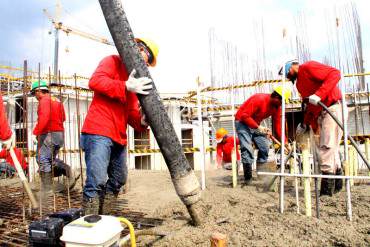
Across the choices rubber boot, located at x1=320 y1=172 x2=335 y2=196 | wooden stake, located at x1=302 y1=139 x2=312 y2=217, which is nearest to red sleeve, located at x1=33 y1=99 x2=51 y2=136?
wooden stake, located at x1=302 y1=139 x2=312 y2=217

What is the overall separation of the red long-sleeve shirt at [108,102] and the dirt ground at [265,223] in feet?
3.07

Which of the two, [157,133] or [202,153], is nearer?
[157,133]

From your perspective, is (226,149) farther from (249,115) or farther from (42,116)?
(42,116)

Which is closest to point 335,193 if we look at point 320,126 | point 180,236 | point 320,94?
point 320,126

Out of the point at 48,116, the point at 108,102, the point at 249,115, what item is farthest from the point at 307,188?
the point at 48,116

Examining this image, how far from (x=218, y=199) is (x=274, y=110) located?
201 centimetres

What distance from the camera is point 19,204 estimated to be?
4.26 m

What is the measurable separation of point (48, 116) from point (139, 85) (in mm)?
2920

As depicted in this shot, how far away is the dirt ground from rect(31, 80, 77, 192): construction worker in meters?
1.82

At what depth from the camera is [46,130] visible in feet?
15.5

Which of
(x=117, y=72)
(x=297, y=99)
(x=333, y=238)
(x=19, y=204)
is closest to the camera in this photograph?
(x=333, y=238)

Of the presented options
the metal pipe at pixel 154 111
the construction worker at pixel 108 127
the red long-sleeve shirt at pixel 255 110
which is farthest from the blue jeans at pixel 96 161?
the red long-sleeve shirt at pixel 255 110

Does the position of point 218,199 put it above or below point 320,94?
below

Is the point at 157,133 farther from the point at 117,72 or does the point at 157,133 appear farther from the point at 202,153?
the point at 202,153
